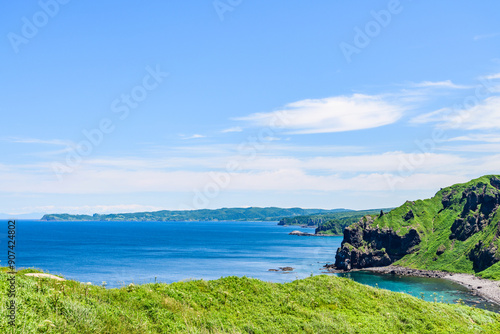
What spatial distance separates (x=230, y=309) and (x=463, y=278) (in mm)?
155281

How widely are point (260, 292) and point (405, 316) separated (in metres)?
11.7

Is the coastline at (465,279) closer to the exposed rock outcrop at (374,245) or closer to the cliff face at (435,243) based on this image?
the exposed rock outcrop at (374,245)

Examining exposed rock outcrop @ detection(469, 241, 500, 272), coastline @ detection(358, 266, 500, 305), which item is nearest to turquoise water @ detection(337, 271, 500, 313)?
coastline @ detection(358, 266, 500, 305)

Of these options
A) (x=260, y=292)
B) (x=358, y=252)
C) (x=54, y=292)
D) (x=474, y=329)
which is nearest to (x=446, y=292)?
(x=358, y=252)

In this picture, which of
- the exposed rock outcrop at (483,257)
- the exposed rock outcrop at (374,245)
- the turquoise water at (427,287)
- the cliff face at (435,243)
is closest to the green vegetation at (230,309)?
the turquoise water at (427,287)

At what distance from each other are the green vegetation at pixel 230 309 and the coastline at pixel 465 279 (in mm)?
98231

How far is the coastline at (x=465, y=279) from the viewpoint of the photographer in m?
117

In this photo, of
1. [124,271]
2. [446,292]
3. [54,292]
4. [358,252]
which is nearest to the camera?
→ [54,292]

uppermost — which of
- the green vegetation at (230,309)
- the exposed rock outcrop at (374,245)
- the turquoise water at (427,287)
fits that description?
the green vegetation at (230,309)

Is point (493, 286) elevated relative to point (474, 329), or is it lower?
lower

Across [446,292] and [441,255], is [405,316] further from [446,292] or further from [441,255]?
[441,255]

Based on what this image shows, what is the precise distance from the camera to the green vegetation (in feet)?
53.7

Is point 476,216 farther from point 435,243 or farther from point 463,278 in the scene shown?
point 463,278

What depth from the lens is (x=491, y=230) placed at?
169750 mm
